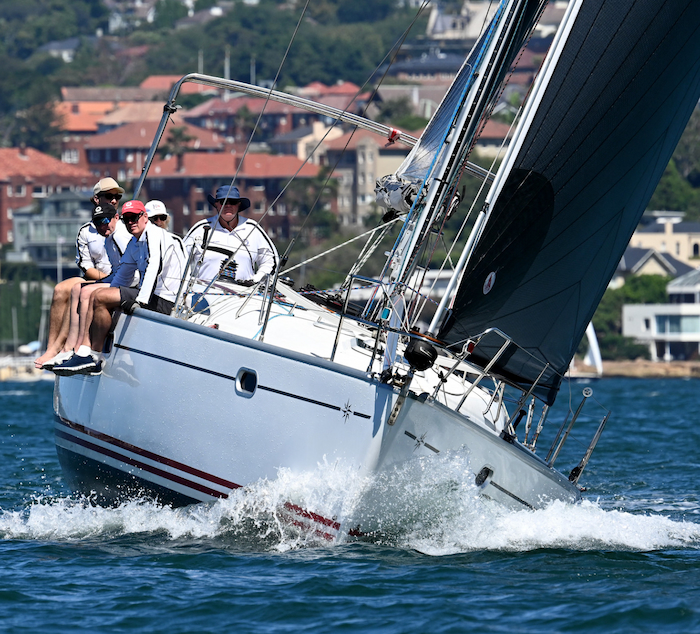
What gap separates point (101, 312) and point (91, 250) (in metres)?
0.99

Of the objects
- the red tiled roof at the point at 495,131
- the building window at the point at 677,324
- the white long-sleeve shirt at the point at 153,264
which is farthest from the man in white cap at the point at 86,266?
the red tiled roof at the point at 495,131

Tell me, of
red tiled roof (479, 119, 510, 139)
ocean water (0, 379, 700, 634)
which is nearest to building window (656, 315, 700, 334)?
red tiled roof (479, 119, 510, 139)

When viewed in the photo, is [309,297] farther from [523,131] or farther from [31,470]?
[31,470]

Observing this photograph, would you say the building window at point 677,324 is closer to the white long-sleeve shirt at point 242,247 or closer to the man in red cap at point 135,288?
the white long-sleeve shirt at point 242,247

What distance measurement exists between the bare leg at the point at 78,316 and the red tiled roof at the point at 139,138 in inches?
3854

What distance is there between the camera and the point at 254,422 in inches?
347

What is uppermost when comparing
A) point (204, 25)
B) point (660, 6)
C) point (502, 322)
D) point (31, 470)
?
point (204, 25)

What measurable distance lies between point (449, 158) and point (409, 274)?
0.72 meters

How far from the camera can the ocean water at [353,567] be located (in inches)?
289

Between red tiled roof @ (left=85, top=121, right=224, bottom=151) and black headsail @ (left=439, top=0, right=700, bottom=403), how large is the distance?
3888 inches

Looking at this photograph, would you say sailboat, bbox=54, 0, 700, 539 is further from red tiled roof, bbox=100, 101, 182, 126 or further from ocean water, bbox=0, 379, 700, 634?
red tiled roof, bbox=100, 101, 182, 126

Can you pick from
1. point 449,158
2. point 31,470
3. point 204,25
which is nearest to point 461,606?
point 449,158

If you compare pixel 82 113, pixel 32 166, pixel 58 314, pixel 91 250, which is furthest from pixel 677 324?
pixel 82 113

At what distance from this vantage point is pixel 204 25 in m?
174
